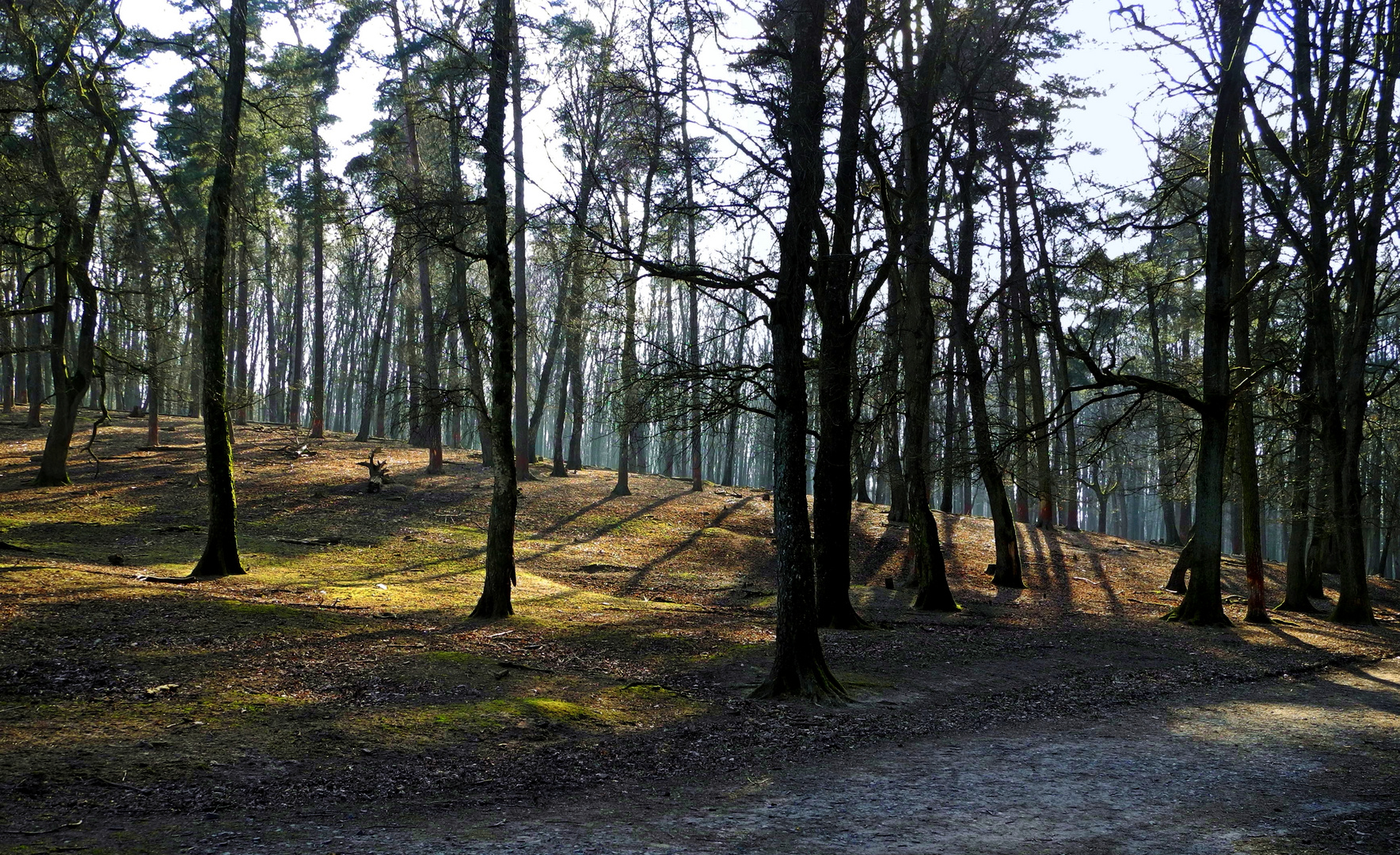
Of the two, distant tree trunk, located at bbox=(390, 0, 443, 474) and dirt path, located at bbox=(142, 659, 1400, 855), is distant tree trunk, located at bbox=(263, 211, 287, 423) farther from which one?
dirt path, located at bbox=(142, 659, 1400, 855)

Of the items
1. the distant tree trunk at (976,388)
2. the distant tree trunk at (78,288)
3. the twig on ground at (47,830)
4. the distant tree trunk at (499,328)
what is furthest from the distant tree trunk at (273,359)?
the twig on ground at (47,830)

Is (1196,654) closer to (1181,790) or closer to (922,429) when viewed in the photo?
(922,429)

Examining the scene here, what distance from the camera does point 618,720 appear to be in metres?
8.27

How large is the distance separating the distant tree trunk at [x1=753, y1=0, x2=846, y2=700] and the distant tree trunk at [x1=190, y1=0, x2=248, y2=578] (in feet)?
30.8

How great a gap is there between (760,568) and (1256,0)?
48.0 ft

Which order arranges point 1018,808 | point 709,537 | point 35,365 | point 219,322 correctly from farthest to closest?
point 35,365 < point 709,537 < point 219,322 < point 1018,808

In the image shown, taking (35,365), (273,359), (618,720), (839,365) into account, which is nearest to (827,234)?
(839,365)

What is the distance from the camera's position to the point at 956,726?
28.9ft

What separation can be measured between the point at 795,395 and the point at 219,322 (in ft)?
32.8

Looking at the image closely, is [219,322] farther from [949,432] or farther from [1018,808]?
[1018,808]

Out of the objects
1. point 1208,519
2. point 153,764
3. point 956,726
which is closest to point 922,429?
point 1208,519

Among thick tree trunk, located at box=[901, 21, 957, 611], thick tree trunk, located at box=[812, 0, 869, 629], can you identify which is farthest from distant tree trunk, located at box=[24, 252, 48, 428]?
thick tree trunk, located at box=[812, 0, 869, 629]

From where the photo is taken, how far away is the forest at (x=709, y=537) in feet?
20.6

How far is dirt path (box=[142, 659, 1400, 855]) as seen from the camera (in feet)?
17.2
